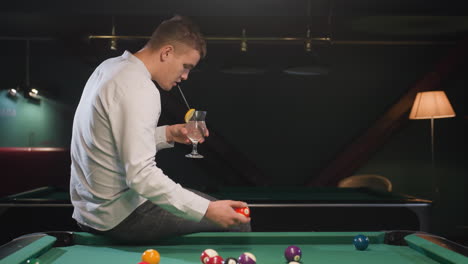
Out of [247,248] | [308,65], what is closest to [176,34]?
[247,248]

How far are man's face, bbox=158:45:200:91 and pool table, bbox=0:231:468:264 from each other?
0.76 metres

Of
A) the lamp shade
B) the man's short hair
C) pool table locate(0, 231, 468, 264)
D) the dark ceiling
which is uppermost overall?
the dark ceiling

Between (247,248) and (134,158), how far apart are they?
578 mm

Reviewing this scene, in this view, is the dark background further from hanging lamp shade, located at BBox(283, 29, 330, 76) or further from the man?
the man

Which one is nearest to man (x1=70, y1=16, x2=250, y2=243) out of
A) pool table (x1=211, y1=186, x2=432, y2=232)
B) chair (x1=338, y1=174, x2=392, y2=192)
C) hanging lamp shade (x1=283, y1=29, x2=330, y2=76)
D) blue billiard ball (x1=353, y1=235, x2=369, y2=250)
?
blue billiard ball (x1=353, y1=235, x2=369, y2=250)

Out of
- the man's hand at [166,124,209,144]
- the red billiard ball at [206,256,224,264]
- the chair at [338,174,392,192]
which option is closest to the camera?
the red billiard ball at [206,256,224,264]

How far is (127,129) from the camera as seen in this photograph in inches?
80.6

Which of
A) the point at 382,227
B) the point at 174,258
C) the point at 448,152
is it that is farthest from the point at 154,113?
the point at 448,152

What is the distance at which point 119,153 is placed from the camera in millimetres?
2100

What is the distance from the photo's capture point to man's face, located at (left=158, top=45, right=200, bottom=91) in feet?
7.94

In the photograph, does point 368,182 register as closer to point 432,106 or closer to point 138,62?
point 432,106

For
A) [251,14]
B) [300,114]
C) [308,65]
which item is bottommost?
[300,114]

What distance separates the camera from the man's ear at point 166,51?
2.40 metres

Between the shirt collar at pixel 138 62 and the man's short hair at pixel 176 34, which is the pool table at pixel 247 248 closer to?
the shirt collar at pixel 138 62
